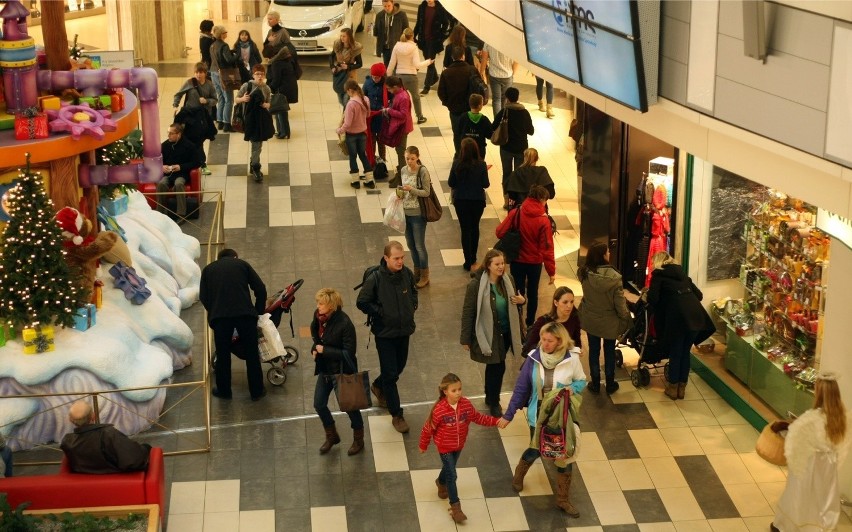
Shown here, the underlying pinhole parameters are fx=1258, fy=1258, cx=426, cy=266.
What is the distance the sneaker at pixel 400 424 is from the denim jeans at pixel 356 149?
20.0ft

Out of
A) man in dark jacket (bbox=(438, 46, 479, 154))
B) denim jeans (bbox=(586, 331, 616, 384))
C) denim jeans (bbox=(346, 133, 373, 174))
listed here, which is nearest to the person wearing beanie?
denim jeans (bbox=(346, 133, 373, 174))

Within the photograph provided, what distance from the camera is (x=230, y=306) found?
10.9 metres

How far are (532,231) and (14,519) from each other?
18.2ft

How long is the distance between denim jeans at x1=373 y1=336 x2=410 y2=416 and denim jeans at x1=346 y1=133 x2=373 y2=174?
5.87m

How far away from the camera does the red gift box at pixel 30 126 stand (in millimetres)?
10562

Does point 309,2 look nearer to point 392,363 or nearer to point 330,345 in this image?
point 392,363

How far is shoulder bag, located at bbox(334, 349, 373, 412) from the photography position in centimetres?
995

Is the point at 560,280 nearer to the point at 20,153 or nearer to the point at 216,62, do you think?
the point at 20,153

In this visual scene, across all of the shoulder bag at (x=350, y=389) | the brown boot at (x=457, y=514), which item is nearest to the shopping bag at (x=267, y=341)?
the shoulder bag at (x=350, y=389)

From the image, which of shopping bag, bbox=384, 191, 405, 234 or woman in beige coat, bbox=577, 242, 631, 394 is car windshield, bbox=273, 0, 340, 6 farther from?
woman in beige coat, bbox=577, 242, 631, 394

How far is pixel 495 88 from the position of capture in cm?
1855

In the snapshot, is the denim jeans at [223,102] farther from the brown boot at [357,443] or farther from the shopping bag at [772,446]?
the shopping bag at [772,446]

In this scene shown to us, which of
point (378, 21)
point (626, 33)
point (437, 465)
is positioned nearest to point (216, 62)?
point (378, 21)

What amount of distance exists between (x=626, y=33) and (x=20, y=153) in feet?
17.0
